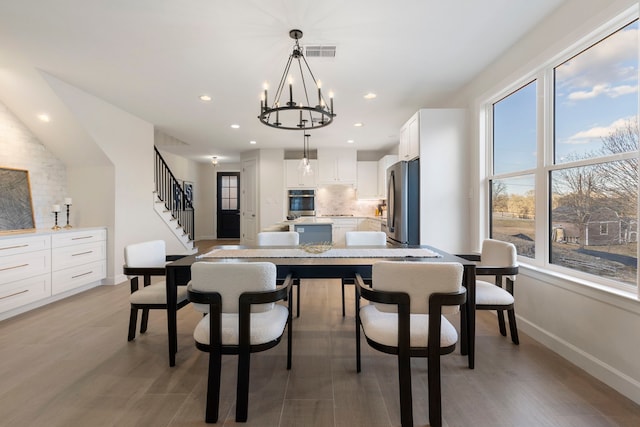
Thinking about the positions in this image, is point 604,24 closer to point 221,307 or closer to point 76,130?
point 221,307

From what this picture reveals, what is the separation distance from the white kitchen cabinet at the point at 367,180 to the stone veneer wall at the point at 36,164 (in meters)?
5.75

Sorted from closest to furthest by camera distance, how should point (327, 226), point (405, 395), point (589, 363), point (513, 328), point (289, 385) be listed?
point (405, 395) → point (289, 385) → point (589, 363) → point (513, 328) → point (327, 226)

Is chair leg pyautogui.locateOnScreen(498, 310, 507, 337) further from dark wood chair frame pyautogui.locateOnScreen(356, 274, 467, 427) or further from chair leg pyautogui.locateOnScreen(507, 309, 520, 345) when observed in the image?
dark wood chair frame pyautogui.locateOnScreen(356, 274, 467, 427)

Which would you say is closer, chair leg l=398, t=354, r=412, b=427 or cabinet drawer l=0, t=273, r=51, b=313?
chair leg l=398, t=354, r=412, b=427

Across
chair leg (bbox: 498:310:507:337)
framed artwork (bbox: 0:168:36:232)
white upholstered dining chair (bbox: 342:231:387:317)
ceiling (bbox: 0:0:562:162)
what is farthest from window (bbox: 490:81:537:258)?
framed artwork (bbox: 0:168:36:232)

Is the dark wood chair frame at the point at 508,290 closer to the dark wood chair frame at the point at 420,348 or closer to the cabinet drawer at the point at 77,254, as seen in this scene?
the dark wood chair frame at the point at 420,348

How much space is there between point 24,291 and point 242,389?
328 cm

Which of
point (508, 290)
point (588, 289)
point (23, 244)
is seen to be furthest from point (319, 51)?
point (23, 244)

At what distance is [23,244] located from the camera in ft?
10.5

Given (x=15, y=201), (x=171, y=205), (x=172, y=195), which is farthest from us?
(x=172, y=195)

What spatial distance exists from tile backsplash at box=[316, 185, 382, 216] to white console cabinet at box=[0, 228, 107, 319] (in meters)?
4.78

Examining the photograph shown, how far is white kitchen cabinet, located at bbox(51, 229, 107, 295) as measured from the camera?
356 cm

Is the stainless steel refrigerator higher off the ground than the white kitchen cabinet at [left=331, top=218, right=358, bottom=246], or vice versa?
the stainless steel refrigerator

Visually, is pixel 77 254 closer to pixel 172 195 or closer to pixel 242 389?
pixel 172 195
